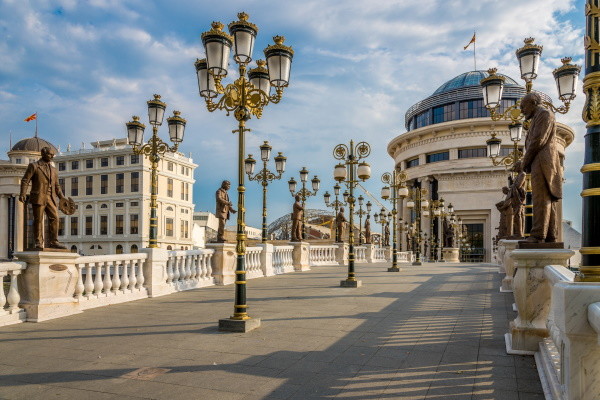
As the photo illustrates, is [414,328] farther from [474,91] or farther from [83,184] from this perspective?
[83,184]

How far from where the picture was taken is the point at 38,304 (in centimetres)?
867

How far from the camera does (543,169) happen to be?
20.4 feet

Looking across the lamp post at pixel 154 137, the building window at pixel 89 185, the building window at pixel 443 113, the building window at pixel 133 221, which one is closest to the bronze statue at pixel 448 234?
the building window at pixel 443 113

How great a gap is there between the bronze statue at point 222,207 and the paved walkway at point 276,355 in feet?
18.6

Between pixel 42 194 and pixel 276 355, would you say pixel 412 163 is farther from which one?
pixel 276 355

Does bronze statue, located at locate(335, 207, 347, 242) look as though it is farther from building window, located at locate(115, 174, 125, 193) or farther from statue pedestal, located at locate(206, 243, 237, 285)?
building window, located at locate(115, 174, 125, 193)

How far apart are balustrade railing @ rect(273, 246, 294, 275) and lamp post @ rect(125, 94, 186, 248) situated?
7853 mm

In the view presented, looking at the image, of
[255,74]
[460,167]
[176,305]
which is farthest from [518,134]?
[460,167]

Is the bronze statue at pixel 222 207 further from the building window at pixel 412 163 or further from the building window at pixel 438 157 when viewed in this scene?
the building window at pixel 412 163

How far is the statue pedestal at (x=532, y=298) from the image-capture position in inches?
233

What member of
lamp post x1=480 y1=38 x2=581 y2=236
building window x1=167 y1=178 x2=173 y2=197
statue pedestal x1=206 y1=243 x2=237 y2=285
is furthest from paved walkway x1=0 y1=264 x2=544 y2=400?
building window x1=167 y1=178 x2=173 y2=197

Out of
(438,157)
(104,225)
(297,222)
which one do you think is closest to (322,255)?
(297,222)

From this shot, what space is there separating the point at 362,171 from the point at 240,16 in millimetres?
8141

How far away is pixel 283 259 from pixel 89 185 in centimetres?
6438
